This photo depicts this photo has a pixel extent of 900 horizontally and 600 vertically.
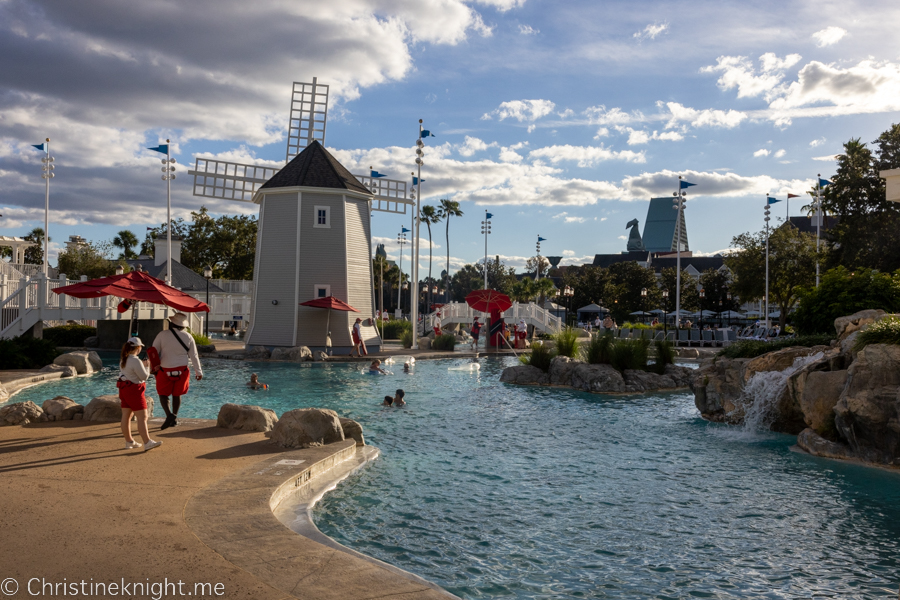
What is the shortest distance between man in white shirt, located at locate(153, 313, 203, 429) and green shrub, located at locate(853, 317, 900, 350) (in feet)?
38.4

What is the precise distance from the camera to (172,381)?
35.2 ft

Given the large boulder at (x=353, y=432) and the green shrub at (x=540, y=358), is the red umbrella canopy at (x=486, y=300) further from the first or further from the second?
the large boulder at (x=353, y=432)

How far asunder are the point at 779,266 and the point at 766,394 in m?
40.3

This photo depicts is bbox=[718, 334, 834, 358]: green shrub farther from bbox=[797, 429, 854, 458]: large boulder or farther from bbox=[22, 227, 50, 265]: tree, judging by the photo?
bbox=[22, 227, 50, 265]: tree

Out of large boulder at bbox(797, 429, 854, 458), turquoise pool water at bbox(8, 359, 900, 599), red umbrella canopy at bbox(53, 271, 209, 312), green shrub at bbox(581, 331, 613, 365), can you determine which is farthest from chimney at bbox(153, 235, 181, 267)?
large boulder at bbox(797, 429, 854, 458)

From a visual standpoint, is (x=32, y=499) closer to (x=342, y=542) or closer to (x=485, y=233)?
(x=342, y=542)

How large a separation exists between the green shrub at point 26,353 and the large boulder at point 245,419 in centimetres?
1429

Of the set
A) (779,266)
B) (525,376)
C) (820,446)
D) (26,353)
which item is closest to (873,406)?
(820,446)

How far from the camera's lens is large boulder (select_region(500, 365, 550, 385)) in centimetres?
2195

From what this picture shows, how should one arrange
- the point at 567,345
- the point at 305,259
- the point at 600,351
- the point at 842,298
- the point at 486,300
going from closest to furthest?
the point at 842,298, the point at 600,351, the point at 567,345, the point at 486,300, the point at 305,259

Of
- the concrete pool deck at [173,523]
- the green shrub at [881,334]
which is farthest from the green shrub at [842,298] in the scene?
the concrete pool deck at [173,523]

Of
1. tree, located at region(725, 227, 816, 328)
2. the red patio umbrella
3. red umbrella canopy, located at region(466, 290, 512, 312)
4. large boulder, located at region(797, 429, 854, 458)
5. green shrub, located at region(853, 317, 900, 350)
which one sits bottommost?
large boulder, located at region(797, 429, 854, 458)

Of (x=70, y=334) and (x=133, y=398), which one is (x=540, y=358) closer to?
(x=133, y=398)

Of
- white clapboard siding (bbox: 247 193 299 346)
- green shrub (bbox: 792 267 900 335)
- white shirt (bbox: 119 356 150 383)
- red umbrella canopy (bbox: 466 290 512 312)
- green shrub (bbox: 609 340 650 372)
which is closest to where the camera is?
white shirt (bbox: 119 356 150 383)
